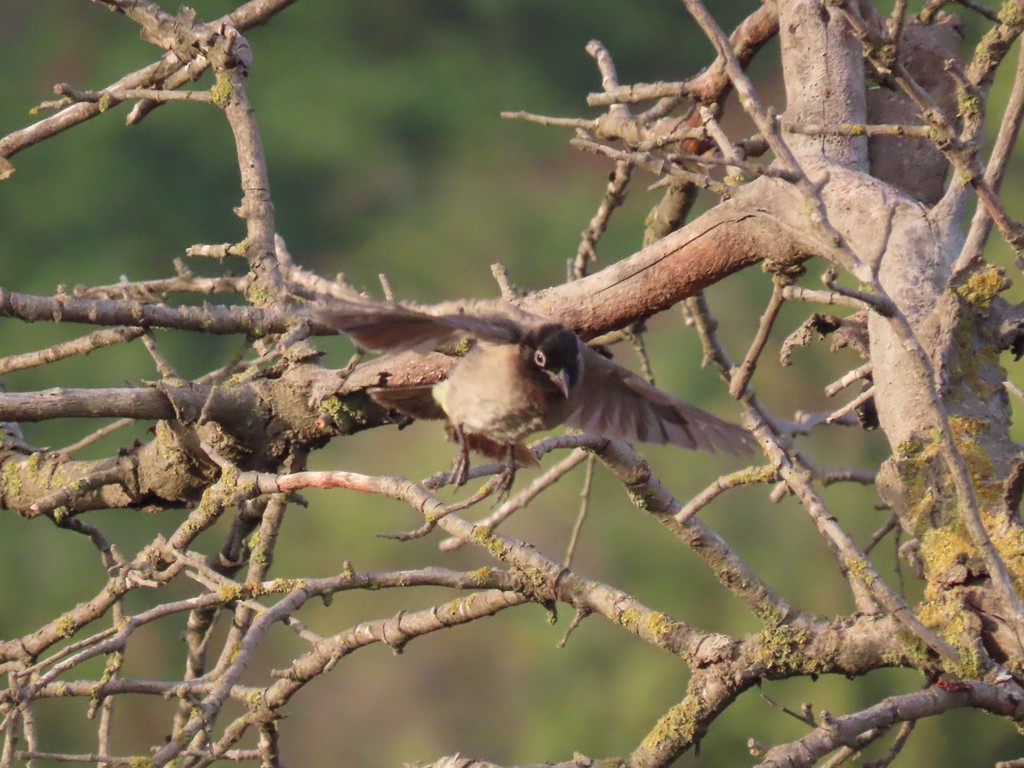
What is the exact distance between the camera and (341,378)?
2.27m

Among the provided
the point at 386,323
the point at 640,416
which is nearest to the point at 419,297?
the point at 640,416

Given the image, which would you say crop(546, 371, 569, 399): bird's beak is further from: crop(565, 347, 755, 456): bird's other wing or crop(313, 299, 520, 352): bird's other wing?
crop(313, 299, 520, 352): bird's other wing

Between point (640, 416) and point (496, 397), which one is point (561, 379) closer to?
point (496, 397)

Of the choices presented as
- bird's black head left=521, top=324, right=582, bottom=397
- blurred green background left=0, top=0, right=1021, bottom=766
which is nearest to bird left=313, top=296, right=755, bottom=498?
bird's black head left=521, top=324, right=582, bottom=397

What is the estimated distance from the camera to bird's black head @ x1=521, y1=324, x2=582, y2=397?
2.00 m

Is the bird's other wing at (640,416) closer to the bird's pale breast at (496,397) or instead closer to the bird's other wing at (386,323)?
the bird's pale breast at (496,397)

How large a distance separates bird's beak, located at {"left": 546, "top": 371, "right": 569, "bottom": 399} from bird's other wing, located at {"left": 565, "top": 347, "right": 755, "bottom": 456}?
10cm

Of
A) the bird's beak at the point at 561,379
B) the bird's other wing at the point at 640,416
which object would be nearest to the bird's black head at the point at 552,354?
the bird's beak at the point at 561,379

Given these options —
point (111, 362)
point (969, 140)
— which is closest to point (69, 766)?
point (111, 362)

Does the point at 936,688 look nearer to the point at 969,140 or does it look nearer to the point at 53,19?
the point at 969,140

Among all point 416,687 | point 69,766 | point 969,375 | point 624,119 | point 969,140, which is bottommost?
point 969,375

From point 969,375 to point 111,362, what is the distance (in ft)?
13.7

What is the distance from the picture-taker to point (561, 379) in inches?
80.0

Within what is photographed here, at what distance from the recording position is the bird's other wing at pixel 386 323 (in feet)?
5.66
